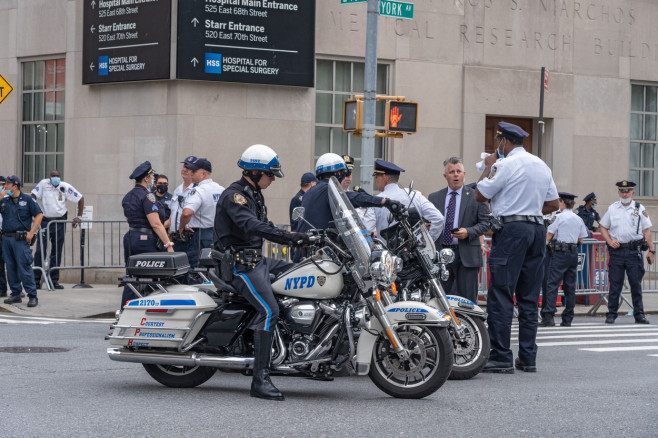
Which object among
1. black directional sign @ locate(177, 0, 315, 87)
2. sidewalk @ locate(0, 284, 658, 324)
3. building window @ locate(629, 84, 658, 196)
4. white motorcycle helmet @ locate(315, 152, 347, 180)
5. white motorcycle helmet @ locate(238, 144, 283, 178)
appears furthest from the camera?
building window @ locate(629, 84, 658, 196)

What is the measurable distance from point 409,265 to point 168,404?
2.53 m

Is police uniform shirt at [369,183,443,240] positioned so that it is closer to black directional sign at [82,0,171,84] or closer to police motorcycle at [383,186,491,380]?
police motorcycle at [383,186,491,380]

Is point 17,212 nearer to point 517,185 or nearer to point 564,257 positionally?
point 564,257

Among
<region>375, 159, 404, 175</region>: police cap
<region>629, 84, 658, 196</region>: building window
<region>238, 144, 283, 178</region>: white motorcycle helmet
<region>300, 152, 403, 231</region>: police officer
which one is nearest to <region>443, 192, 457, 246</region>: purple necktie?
<region>375, 159, 404, 175</region>: police cap

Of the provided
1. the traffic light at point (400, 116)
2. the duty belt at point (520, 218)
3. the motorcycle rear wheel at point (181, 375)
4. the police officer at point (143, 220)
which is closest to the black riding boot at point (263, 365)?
the motorcycle rear wheel at point (181, 375)

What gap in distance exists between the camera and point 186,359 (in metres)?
8.49

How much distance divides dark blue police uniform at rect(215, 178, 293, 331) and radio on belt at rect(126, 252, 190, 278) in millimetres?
438

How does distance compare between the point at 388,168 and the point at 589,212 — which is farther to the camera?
the point at 589,212

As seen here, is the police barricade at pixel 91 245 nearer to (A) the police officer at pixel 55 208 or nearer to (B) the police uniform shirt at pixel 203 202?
(A) the police officer at pixel 55 208

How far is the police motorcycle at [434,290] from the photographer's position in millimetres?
9430

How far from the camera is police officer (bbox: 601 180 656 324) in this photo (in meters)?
16.5

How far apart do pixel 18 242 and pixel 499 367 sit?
8726mm

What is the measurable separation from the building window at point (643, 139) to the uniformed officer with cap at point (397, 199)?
13788 millimetres

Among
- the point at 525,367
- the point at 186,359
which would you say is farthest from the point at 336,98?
the point at 186,359
